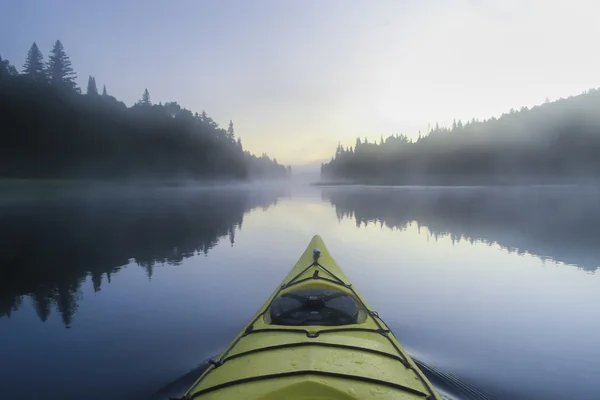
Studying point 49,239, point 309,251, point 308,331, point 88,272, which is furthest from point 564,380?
point 49,239

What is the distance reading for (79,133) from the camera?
7431 centimetres

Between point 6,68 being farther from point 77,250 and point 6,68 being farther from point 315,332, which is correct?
point 315,332

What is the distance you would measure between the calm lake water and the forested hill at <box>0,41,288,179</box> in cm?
4972

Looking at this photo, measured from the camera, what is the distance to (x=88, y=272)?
1481 centimetres

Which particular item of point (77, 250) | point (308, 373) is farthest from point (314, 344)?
point (77, 250)

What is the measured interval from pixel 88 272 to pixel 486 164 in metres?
147

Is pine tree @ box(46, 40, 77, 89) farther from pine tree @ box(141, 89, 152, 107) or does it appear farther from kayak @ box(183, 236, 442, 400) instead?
kayak @ box(183, 236, 442, 400)

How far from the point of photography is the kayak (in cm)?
341

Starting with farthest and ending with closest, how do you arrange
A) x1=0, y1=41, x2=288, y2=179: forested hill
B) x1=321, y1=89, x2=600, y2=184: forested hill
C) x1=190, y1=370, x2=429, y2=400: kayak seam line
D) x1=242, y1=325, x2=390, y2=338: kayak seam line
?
x1=321, y1=89, x2=600, y2=184: forested hill, x1=0, y1=41, x2=288, y2=179: forested hill, x1=242, y1=325, x2=390, y2=338: kayak seam line, x1=190, y1=370, x2=429, y2=400: kayak seam line

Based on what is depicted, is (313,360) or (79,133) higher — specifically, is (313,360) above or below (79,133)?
below

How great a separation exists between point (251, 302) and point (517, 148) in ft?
493

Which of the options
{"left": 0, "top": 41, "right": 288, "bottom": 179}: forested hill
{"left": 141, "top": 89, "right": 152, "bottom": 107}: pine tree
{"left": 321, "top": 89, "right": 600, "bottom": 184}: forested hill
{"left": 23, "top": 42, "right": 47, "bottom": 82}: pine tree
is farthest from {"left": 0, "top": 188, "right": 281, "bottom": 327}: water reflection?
{"left": 321, "top": 89, "right": 600, "bottom": 184}: forested hill

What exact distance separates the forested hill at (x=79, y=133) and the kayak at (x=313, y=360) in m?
73.3

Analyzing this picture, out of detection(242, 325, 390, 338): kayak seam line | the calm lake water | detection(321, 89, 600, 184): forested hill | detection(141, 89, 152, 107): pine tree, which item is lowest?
the calm lake water
